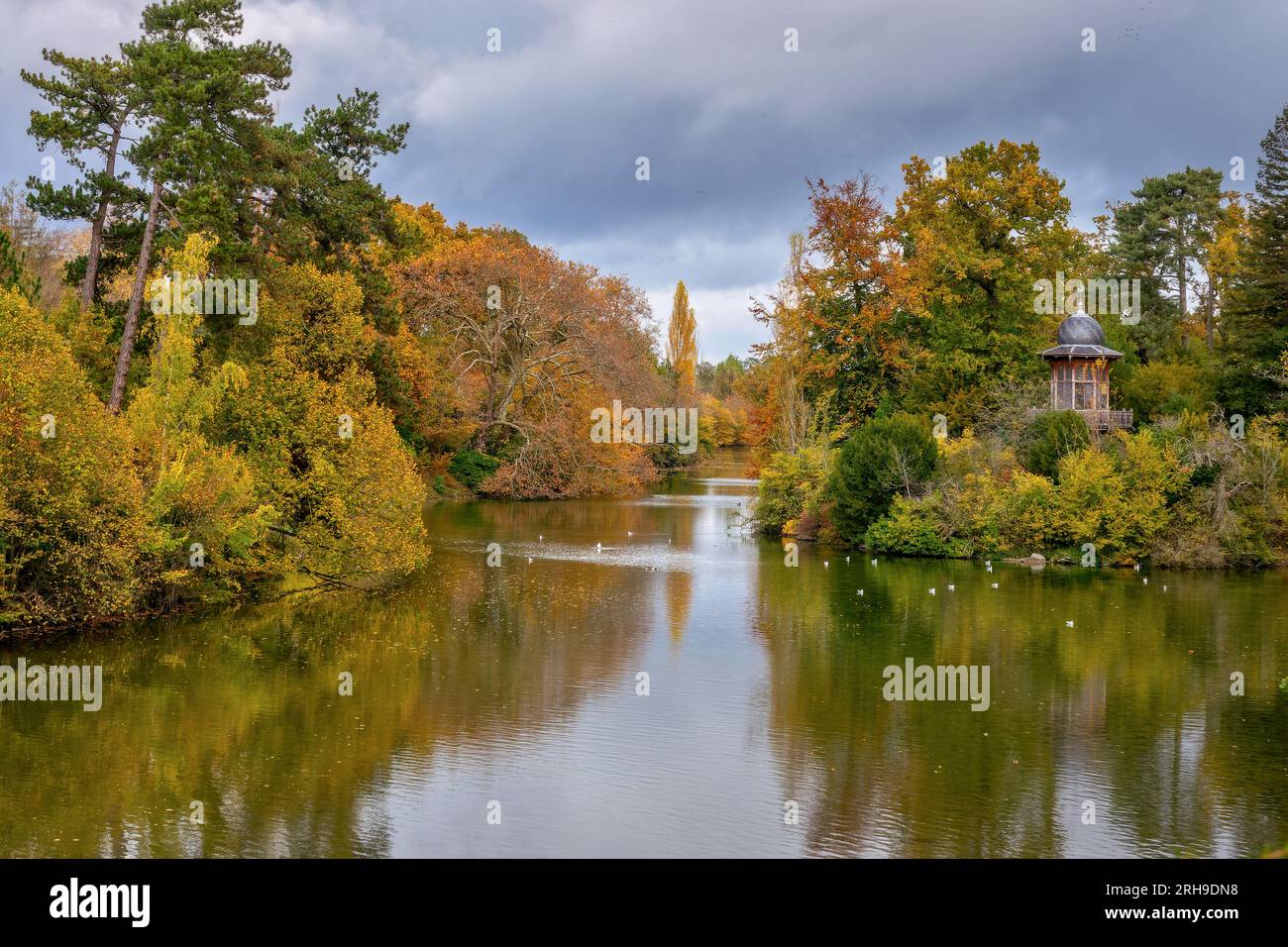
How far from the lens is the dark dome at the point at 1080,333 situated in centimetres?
3812

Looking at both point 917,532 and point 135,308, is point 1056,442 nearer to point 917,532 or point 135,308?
point 917,532

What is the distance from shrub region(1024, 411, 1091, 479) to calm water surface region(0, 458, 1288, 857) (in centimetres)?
737

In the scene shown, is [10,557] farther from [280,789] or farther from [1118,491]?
[1118,491]

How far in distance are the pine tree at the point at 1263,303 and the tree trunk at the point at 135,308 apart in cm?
3433

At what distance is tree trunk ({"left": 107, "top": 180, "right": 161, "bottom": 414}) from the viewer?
25.2m

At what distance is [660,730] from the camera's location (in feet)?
49.1

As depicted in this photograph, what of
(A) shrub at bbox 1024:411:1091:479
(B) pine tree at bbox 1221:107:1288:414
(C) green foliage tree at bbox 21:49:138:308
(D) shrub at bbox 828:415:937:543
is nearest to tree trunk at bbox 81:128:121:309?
(C) green foliage tree at bbox 21:49:138:308

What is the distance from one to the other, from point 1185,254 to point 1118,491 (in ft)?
106

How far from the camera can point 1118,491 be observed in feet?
102

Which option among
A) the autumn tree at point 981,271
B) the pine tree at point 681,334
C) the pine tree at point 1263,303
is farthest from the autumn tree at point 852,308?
the pine tree at point 681,334

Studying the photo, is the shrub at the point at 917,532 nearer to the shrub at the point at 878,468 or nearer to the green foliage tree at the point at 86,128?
the shrub at the point at 878,468

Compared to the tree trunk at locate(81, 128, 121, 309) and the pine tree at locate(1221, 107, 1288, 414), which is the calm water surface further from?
the pine tree at locate(1221, 107, 1288, 414)

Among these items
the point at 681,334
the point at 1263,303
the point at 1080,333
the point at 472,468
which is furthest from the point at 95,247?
the point at 681,334

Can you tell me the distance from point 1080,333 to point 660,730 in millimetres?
28691
